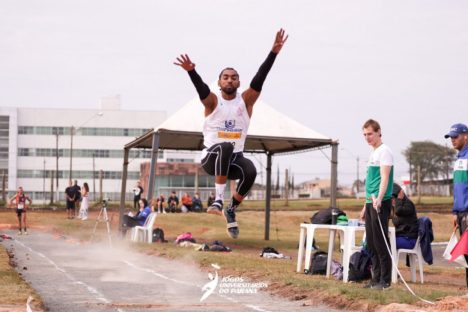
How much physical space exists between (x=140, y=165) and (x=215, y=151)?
3468 inches

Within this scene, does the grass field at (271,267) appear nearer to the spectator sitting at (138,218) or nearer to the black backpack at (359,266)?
the black backpack at (359,266)

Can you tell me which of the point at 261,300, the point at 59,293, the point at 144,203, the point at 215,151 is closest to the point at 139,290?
the point at 59,293

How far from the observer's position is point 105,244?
2498 centimetres

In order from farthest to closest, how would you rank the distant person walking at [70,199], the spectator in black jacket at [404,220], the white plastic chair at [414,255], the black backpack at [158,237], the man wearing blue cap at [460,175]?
the distant person walking at [70,199], the black backpack at [158,237], the white plastic chair at [414,255], the spectator in black jacket at [404,220], the man wearing blue cap at [460,175]

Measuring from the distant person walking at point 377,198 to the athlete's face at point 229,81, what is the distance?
327cm

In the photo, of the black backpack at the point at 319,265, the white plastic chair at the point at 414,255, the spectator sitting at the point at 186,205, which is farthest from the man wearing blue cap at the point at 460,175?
the spectator sitting at the point at 186,205

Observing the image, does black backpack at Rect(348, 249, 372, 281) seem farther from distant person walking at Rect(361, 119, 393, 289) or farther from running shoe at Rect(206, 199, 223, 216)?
running shoe at Rect(206, 199, 223, 216)

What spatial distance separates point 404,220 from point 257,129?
11.2m

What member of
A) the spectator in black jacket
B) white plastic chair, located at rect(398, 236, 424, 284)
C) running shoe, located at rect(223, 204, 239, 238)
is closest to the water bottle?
the spectator in black jacket

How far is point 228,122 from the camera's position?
32.1 feet

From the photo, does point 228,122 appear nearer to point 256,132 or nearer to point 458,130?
point 458,130

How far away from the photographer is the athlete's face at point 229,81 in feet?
31.4

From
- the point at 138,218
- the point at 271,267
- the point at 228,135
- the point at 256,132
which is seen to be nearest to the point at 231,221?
the point at 228,135

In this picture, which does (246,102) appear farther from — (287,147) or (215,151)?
(287,147)
